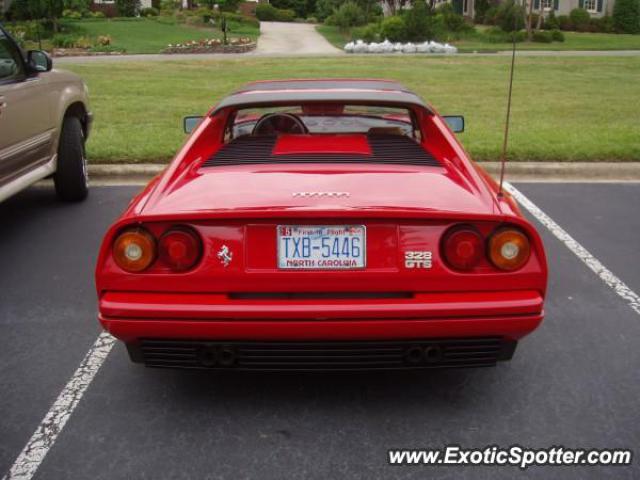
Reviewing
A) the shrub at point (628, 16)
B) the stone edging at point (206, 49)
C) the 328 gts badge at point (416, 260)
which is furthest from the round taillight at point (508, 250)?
the shrub at point (628, 16)

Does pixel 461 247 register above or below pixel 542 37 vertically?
above

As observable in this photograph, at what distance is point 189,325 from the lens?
2.70m

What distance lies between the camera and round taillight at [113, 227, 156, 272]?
280cm

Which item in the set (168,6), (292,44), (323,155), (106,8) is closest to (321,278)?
(323,155)

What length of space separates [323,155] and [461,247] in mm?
887

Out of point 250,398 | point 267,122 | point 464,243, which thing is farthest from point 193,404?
point 267,122

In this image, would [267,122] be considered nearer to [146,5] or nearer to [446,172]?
[446,172]

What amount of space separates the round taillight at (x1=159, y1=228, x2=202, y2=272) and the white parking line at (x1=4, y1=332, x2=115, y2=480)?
0.83m

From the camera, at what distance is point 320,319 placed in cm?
268

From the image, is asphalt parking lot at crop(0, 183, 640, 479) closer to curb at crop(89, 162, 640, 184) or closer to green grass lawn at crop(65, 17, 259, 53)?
curb at crop(89, 162, 640, 184)

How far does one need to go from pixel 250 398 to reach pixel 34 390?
0.96 meters

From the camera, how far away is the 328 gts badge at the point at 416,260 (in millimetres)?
2729

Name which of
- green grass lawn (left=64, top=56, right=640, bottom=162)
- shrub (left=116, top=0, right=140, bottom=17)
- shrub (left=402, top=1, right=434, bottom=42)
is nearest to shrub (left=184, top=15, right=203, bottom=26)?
shrub (left=116, top=0, right=140, bottom=17)

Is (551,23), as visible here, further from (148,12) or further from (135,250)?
(135,250)
